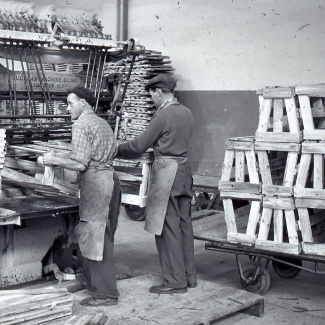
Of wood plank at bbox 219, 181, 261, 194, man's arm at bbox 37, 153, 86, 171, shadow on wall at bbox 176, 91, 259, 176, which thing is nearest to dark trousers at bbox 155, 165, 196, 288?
wood plank at bbox 219, 181, 261, 194

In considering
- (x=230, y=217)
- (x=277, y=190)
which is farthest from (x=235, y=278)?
(x=277, y=190)

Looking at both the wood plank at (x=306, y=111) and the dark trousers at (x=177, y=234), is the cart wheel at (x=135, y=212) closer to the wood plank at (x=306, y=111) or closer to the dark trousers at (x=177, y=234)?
the dark trousers at (x=177, y=234)

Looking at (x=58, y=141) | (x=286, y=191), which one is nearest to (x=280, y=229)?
(x=286, y=191)

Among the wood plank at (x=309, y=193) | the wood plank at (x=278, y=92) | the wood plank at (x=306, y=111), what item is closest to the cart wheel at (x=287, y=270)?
the wood plank at (x=309, y=193)

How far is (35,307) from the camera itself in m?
3.55

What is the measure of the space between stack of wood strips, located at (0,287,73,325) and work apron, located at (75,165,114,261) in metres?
0.43

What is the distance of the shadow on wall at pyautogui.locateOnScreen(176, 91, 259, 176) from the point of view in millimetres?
7863

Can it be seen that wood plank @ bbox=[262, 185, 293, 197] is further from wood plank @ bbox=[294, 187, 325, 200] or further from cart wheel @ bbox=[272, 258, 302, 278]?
cart wheel @ bbox=[272, 258, 302, 278]

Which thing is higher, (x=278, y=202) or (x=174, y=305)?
(x=278, y=202)

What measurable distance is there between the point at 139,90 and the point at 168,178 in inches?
159

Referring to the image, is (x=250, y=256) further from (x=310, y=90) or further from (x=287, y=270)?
(x=310, y=90)

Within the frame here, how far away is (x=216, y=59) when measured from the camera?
8.21m

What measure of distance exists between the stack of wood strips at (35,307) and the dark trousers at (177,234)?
3.14 feet

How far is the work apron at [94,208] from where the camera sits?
4.11 meters
